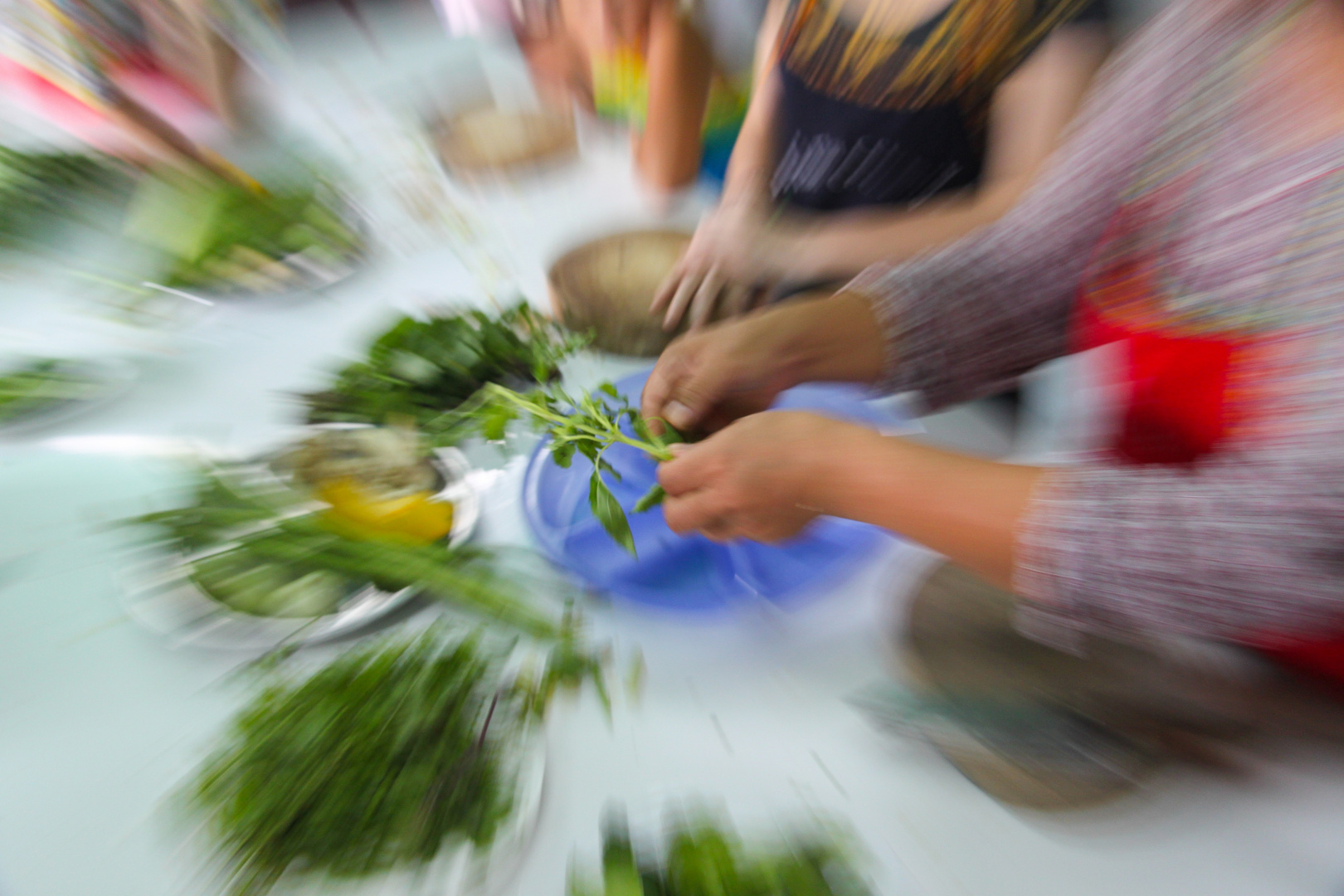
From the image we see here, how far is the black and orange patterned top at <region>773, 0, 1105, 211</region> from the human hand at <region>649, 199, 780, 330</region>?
0.17 metres

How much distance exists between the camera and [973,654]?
397 millimetres

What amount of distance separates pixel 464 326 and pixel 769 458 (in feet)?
1.29

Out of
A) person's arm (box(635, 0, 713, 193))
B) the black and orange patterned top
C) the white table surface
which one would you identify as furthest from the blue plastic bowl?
person's arm (box(635, 0, 713, 193))

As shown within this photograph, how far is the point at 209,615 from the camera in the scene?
1.46 feet

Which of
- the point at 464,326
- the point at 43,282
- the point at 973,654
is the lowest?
the point at 973,654

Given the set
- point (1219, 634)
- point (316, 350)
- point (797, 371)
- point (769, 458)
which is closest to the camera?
point (1219, 634)

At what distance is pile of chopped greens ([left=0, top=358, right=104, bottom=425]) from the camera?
60 cm

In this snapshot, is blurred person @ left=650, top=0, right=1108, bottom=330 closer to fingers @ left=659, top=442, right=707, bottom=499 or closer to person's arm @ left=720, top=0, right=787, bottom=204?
person's arm @ left=720, top=0, right=787, bottom=204

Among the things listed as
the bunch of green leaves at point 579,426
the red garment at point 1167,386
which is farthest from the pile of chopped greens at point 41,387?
the red garment at point 1167,386

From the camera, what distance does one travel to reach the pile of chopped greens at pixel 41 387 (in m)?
0.60

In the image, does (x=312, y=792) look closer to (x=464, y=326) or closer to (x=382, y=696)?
(x=382, y=696)

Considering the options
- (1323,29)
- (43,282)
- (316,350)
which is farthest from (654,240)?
(43,282)

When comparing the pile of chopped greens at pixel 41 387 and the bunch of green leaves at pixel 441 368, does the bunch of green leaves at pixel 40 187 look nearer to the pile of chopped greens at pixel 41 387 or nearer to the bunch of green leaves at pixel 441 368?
the pile of chopped greens at pixel 41 387

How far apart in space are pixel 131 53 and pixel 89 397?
51 centimetres
